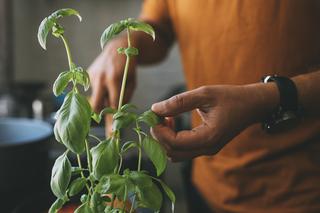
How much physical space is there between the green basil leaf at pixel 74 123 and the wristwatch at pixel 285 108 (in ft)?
1.02

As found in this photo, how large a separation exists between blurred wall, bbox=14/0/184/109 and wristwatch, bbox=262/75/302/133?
4.59 feet

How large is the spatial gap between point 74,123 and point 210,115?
208 mm

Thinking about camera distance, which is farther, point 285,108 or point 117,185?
point 285,108

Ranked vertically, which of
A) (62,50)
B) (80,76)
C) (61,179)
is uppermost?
(80,76)

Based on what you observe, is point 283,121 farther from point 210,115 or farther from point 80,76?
point 80,76

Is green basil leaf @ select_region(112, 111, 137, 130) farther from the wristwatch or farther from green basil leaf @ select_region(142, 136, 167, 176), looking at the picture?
the wristwatch

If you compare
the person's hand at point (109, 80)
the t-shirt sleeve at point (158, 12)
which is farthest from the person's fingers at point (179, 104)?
the t-shirt sleeve at point (158, 12)


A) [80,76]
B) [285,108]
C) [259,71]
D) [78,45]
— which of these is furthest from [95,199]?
[78,45]

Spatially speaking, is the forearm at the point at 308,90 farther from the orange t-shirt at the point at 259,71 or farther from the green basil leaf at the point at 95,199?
the green basil leaf at the point at 95,199

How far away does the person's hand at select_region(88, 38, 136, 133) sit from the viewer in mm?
833

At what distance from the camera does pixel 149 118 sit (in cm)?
55

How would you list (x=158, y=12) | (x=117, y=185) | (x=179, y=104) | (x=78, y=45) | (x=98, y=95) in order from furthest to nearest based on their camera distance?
(x=78, y=45), (x=158, y=12), (x=98, y=95), (x=179, y=104), (x=117, y=185)

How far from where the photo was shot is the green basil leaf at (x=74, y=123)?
19.9 inches

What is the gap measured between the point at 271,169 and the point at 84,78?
18.3 inches
